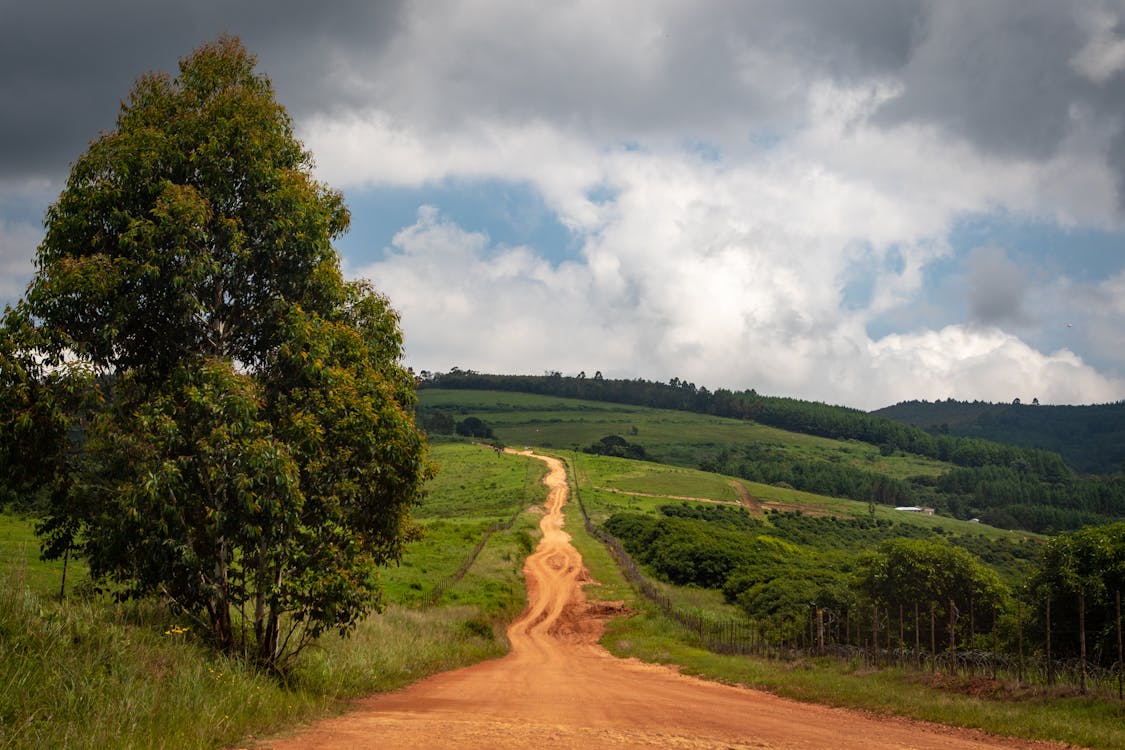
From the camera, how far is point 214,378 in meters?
13.3

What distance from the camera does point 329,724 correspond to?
12648 millimetres

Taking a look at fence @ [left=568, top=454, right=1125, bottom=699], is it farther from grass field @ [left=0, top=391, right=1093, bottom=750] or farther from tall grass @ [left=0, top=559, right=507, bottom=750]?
tall grass @ [left=0, top=559, right=507, bottom=750]

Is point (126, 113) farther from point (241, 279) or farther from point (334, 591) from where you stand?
point (334, 591)

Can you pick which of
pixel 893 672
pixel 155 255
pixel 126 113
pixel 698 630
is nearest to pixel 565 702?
pixel 893 672

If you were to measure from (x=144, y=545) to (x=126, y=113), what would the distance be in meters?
8.55

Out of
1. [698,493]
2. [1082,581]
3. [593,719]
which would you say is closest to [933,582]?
[1082,581]

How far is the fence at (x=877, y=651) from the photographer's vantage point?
1938 centimetres

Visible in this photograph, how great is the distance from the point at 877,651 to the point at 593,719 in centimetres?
1420

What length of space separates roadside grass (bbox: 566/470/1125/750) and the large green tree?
11.9 meters

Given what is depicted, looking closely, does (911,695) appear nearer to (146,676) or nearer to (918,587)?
(146,676)

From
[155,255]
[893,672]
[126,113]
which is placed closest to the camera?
[155,255]

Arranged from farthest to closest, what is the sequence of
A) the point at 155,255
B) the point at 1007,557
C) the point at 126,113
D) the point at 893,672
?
the point at 1007,557 → the point at 893,672 → the point at 126,113 → the point at 155,255

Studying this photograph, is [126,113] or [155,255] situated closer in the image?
[155,255]

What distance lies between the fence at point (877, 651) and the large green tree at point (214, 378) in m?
15.8
